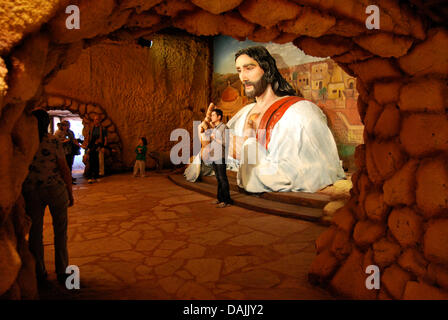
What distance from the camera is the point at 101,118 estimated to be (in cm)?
911

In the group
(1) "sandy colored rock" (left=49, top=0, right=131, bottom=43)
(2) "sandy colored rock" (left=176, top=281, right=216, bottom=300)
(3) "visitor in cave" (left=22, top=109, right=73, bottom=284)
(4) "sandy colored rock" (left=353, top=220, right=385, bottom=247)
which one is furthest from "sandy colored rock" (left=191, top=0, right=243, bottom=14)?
(2) "sandy colored rock" (left=176, top=281, right=216, bottom=300)

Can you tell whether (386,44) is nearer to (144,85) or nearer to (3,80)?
(3,80)

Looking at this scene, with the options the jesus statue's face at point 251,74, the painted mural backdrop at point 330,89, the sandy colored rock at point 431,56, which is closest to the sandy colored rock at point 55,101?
the jesus statue's face at point 251,74

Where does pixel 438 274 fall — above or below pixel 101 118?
below

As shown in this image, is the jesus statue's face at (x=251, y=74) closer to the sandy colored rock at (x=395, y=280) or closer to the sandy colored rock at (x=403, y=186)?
the sandy colored rock at (x=403, y=186)

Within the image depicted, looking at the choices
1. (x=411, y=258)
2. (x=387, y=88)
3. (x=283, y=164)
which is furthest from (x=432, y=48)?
(x=283, y=164)

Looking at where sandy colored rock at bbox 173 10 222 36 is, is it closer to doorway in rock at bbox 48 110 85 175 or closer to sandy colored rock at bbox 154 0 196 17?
sandy colored rock at bbox 154 0 196 17

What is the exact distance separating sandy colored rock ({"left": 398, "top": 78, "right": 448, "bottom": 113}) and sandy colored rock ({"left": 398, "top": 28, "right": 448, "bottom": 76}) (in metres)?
0.07

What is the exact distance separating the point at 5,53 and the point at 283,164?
4.89m

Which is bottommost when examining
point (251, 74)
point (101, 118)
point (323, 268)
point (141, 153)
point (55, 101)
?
point (323, 268)

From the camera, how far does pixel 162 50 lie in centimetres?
1037

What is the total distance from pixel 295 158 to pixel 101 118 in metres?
6.32

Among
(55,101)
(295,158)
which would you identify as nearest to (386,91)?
(295,158)
